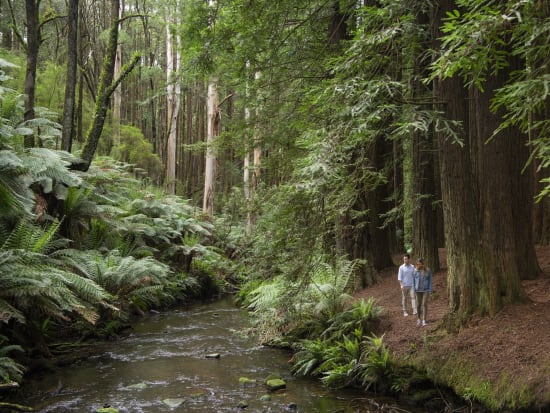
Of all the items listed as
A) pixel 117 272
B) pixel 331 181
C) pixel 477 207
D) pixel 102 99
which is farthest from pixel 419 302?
pixel 102 99

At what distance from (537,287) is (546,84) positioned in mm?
4658

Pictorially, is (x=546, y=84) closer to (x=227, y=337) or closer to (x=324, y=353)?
(x=324, y=353)

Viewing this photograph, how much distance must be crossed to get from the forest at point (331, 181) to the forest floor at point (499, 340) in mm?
150

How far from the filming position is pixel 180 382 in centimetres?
720

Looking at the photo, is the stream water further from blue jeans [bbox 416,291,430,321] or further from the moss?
blue jeans [bbox 416,291,430,321]

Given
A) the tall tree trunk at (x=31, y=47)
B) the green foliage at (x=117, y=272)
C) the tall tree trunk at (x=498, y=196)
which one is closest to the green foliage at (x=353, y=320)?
the tall tree trunk at (x=498, y=196)

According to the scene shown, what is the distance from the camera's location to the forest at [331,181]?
5.89 m

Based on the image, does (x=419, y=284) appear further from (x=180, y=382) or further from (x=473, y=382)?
(x=180, y=382)

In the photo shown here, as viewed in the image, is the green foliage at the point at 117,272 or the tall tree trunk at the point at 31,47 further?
the tall tree trunk at the point at 31,47

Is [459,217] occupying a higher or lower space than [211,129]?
lower

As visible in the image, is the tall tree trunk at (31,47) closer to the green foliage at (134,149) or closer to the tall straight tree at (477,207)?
the tall straight tree at (477,207)

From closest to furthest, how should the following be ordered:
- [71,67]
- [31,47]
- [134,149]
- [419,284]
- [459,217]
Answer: [459,217]
[419,284]
[31,47]
[71,67]
[134,149]

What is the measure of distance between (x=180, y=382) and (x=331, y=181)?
12.7 ft

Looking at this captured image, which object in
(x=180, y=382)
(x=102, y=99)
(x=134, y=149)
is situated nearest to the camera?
(x=180, y=382)
